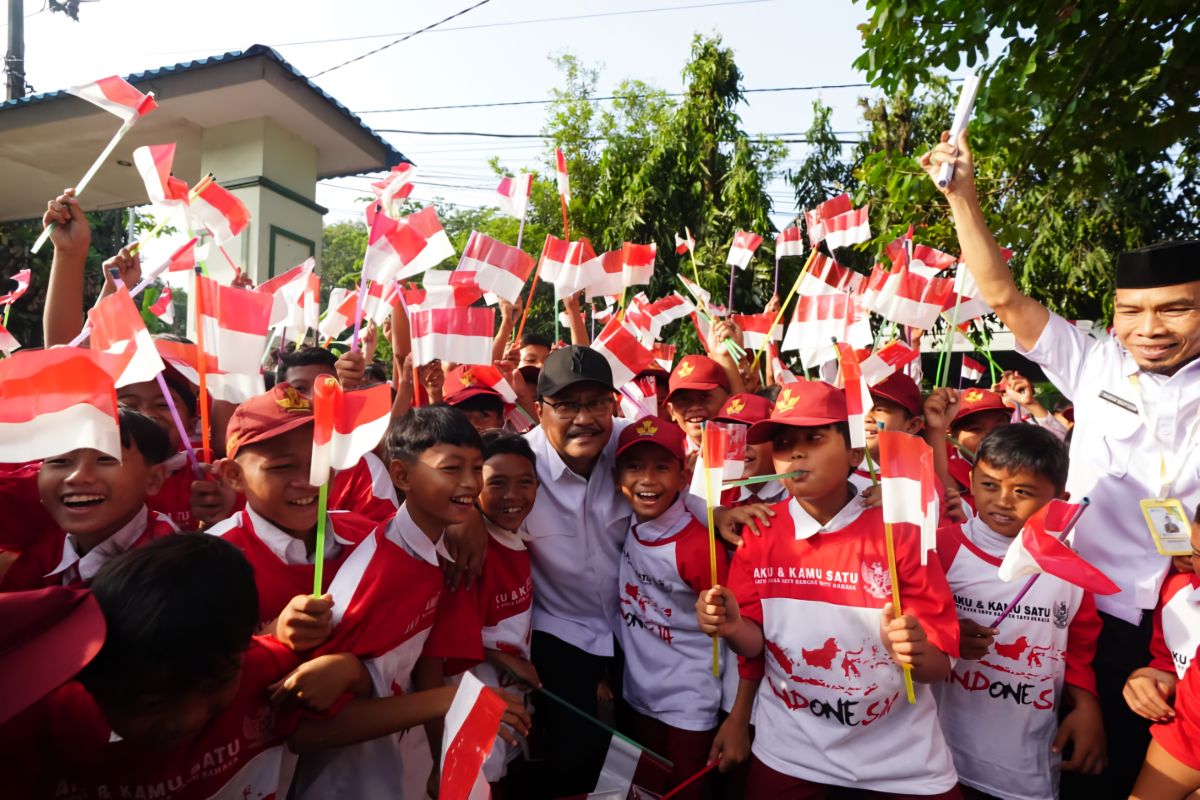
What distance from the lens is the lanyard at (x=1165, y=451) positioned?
2309 millimetres

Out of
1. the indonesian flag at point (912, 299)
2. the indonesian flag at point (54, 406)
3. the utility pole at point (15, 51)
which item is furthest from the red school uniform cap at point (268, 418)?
the utility pole at point (15, 51)

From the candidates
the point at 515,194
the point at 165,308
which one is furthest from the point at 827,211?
the point at 165,308

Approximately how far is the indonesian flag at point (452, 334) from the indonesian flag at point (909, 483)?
1737 millimetres

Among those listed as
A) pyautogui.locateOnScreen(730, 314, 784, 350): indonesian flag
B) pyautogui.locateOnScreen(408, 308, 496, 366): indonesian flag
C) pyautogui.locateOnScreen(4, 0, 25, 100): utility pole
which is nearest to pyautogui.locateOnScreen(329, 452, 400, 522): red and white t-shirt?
pyautogui.locateOnScreen(408, 308, 496, 366): indonesian flag

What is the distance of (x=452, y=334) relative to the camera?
311 centimetres

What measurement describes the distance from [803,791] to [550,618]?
998 mm

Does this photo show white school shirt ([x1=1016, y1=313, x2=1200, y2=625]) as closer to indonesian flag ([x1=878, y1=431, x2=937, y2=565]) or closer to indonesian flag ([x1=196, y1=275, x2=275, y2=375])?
indonesian flag ([x1=878, y1=431, x2=937, y2=565])

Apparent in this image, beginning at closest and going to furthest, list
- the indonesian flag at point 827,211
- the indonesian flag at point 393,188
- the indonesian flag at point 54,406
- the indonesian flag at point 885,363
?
the indonesian flag at point 54,406, the indonesian flag at point 885,363, the indonesian flag at point 393,188, the indonesian flag at point 827,211

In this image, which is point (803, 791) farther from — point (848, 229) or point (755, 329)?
point (848, 229)

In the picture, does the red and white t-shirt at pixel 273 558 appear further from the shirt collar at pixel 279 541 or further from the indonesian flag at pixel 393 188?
the indonesian flag at pixel 393 188

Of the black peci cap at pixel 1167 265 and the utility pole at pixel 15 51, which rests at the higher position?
the utility pole at pixel 15 51

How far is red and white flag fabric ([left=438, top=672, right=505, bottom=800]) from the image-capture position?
1.49 m

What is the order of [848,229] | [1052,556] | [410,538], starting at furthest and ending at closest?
[848,229] < [410,538] < [1052,556]

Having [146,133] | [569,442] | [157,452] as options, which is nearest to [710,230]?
[146,133]
